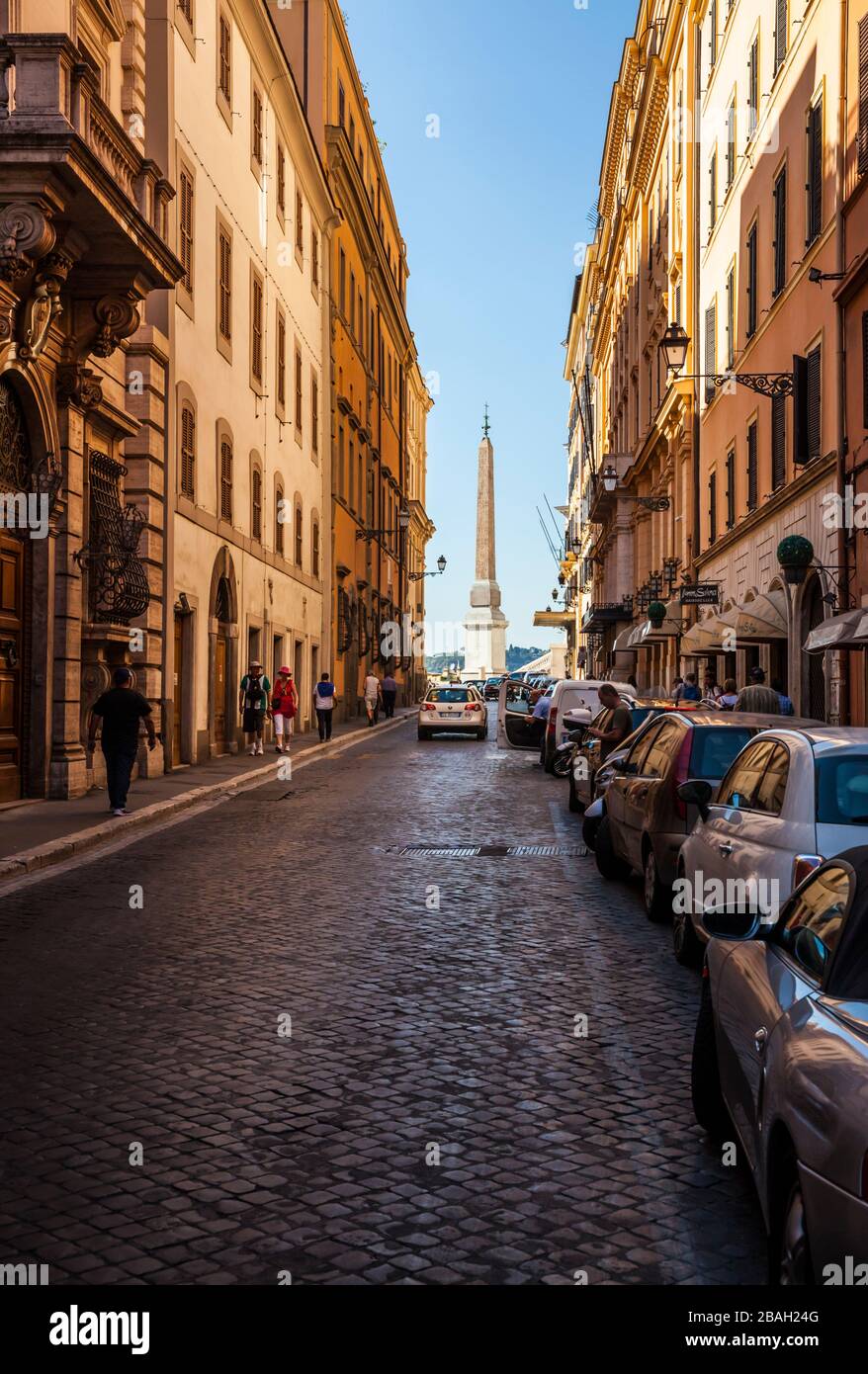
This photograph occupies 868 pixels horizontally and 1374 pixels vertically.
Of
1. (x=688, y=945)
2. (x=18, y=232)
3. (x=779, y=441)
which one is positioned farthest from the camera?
(x=779, y=441)

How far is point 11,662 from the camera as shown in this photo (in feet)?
56.2

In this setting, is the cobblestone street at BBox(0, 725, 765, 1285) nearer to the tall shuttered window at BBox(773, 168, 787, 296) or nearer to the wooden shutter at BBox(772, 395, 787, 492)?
the wooden shutter at BBox(772, 395, 787, 492)

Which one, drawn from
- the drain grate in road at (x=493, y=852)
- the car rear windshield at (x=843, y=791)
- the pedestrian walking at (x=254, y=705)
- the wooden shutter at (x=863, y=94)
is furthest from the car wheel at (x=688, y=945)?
the pedestrian walking at (x=254, y=705)

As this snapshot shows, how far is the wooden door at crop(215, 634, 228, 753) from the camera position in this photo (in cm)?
2720

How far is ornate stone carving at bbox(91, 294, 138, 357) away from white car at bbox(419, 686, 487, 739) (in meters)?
20.7

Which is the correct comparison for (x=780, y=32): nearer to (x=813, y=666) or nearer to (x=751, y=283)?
(x=751, y=283)

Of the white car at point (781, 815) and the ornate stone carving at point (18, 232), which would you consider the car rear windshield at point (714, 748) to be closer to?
the white car at point (781, 815)

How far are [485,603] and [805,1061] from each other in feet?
313

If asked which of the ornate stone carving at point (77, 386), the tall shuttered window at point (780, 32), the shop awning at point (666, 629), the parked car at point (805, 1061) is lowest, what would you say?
the parked car at point (805, 1061)

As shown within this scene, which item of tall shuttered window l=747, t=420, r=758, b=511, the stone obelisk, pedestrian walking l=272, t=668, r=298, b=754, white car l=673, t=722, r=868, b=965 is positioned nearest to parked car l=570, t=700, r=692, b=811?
white car l=673, t=722, r=868, b=965

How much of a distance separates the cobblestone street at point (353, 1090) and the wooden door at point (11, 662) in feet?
18.1

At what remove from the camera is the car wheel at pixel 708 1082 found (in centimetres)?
509

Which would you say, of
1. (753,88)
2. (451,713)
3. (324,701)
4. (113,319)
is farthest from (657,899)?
(451,713)

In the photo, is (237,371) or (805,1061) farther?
(237,371)
